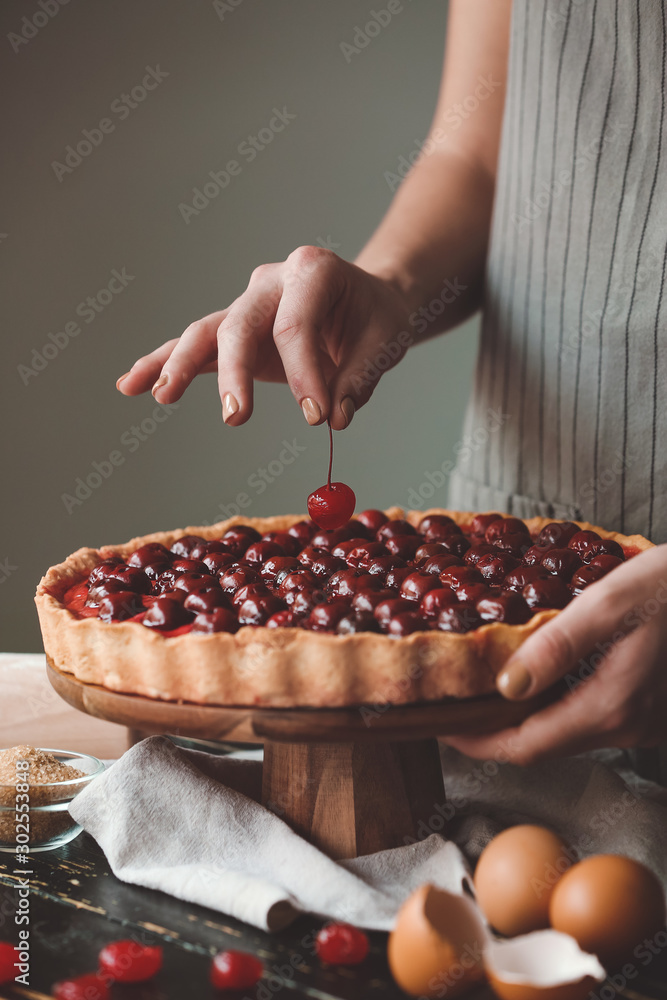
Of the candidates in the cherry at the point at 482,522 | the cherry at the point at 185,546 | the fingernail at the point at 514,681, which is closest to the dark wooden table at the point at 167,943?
the fingernail at the point at 514,681

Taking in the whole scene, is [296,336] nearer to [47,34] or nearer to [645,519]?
[645,519]

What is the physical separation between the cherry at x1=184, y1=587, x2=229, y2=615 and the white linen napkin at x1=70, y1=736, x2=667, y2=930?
20cm

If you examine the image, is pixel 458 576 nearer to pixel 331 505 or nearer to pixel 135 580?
pixel 331 505

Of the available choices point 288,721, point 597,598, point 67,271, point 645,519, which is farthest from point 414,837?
point 67,271

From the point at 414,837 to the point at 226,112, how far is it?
3.46 metres

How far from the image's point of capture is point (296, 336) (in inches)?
52.1

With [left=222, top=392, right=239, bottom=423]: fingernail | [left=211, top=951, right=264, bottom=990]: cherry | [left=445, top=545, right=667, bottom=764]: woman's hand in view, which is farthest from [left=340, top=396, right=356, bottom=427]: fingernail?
[left=211, top=951, right=264, bottom=990]: cherry

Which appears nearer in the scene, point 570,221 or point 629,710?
point 629,710

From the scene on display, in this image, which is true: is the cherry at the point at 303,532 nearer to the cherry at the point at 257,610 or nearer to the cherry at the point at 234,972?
the cherry at the point at 257,610

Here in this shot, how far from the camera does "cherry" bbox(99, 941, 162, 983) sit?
2.90 feet

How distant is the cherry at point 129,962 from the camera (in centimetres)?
88

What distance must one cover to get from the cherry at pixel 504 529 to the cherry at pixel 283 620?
475 millimetres

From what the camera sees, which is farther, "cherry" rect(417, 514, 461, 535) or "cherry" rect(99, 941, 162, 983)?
"cherry" rect(417, 514, 461, 535)

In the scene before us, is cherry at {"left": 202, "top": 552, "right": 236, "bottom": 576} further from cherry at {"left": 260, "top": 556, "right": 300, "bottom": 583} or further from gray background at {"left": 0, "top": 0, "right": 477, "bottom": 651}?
gray background at {"left": 0, "top": 0, "right": 477, "bottom": 651}
